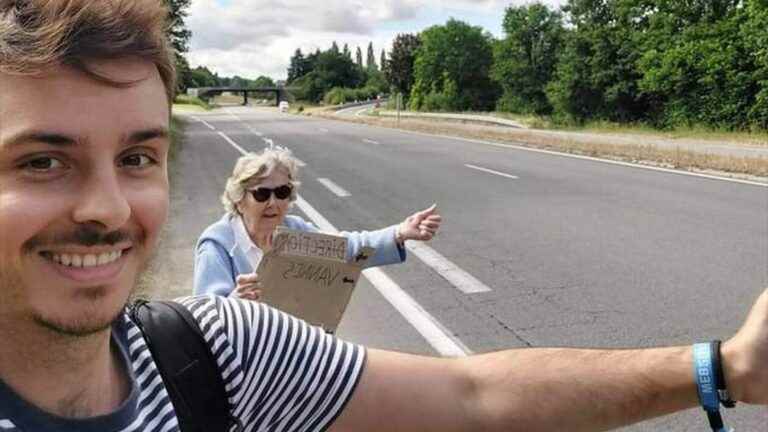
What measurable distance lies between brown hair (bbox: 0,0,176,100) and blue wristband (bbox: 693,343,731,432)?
111 centimetres

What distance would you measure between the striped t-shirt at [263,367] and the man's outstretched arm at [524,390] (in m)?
0.06

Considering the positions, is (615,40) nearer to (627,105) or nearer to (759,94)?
(627,105)

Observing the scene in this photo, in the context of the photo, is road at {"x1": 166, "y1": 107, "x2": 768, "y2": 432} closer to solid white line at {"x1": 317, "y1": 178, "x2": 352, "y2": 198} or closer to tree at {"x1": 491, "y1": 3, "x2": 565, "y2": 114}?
solid white line at {"x1": 317, "y1": 178, "x2": 352, "y2": 198}

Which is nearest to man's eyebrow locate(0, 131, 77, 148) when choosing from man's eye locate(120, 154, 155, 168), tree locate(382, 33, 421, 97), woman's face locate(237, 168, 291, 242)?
man's eye locate(120, 154, 155, 168)

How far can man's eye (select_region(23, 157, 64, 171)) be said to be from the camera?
1.10 m

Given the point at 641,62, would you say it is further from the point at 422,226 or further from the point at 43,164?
the point at 43,164

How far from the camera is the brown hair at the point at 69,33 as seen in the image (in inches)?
42.7

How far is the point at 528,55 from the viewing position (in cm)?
5728

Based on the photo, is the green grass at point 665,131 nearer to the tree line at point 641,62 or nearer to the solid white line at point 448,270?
the tree line at point 641,62

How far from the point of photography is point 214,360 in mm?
1410

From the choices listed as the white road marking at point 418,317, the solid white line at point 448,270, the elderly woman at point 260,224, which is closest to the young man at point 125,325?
the elderly woman at point 260,224

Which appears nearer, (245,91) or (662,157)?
(662,157)

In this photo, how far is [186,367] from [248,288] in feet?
5.82

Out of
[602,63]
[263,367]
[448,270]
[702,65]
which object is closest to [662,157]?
[448,270]
